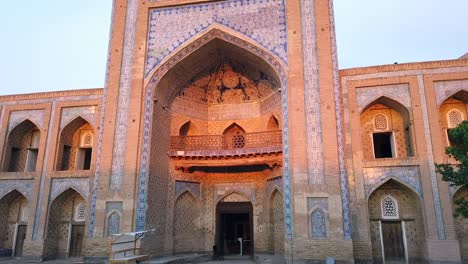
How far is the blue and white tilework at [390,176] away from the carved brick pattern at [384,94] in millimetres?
1671

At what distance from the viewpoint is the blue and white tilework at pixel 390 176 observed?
950cm

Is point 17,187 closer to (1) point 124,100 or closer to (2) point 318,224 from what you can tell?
(1) point 124,100

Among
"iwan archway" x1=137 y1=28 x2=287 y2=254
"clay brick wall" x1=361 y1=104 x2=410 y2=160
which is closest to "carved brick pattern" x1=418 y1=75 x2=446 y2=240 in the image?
"clay brick wall" x1=361 y1=104 x2=410 y2=160

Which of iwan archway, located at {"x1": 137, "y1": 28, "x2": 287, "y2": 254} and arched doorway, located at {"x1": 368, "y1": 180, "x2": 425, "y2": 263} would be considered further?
iwan archway, located at {"x1": 137, "y1": 28, "x2": 287, "y2": 254}

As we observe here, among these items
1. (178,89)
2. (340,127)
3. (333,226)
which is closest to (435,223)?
(333,226)

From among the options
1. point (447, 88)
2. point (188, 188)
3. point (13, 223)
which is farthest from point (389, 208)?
point (13, 223)

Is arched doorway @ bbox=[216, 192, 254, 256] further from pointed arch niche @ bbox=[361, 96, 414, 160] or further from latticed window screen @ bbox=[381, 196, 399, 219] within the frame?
pointed arch niche @ bbox=[361, 96, 414, 160]

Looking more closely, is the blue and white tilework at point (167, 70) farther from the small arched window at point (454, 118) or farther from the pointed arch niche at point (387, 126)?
the small arched window at point (454, 118)

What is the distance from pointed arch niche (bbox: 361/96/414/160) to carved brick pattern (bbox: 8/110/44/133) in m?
10.1

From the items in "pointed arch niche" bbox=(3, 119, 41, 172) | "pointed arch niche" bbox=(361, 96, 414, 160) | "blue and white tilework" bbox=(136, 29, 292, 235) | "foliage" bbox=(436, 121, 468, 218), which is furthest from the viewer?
"pointed arch niche" bbox=(3, 119, 41, 172)

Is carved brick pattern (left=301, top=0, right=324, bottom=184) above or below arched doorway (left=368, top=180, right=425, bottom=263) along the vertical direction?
above

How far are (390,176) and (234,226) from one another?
511 centimetres

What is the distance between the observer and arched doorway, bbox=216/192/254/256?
38.7ft

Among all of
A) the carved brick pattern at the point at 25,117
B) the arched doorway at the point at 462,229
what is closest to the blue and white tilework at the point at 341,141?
the arched doorway at the point at 462,229
